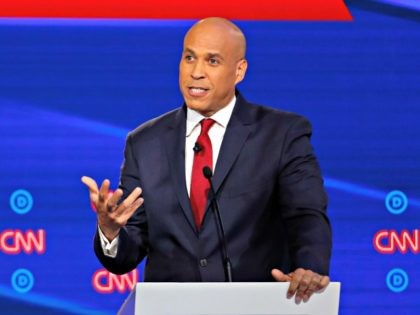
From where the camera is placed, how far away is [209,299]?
2125 millimetres

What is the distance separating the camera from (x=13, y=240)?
3.74 meters

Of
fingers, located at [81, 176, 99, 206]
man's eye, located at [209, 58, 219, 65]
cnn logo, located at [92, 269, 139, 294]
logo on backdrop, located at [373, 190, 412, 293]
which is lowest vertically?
cnn logo, located at [92, 269, 139, 294]

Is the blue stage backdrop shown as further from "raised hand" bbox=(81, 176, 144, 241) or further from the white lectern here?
the white lectern

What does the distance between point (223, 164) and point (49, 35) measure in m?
1.30

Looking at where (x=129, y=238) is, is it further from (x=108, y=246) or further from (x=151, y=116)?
(x=151, y=116)

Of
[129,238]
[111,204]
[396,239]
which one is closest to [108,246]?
[129,238]

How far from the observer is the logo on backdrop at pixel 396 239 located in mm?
3818

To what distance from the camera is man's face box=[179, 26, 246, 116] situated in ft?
9.14

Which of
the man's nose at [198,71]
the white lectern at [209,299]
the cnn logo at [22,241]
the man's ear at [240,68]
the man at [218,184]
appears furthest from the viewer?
the cnn logo at [22,241]

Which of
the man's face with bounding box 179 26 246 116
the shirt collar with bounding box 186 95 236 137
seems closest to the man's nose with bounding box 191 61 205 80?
the man's face with bounding box 179 26 246 116

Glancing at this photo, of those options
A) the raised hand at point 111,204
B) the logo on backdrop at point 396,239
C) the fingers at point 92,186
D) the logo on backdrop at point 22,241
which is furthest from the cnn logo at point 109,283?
the fingers at point 92,186

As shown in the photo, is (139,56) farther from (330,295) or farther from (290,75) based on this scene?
(330,295)

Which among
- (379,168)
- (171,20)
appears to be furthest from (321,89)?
(171,20)

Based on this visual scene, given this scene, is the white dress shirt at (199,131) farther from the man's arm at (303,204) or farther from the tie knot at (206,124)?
the man's arm at (303,204)
